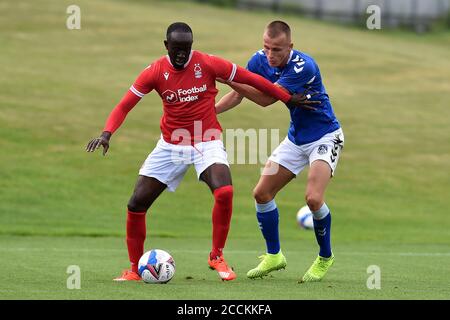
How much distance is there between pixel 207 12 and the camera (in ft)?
182

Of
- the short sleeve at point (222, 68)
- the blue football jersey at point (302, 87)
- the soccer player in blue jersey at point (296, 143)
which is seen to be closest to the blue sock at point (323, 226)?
the soccer player in blue jersey at point (296, 143)

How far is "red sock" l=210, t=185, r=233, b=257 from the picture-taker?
11984mm

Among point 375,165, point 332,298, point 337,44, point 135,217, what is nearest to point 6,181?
point 375,165

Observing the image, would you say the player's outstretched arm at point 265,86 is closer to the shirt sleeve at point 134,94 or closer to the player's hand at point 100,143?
the shirt sleeve at point 134,94

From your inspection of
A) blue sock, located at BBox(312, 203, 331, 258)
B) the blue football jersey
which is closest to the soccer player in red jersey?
the blue football jersey

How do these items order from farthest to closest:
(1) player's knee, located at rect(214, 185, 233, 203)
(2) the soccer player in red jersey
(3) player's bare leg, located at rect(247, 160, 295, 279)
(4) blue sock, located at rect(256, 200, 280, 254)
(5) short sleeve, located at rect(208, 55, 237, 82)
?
1. (4) blue sock, located at rect(256, 200, 280, 254)
2. (3) player's bare leg, located at rect(247, 160, 295, 279)
3. (5) short sleeve, located at rect(208, 55, 237, 82)
4. (2) the soccer player in red jersey
5. (1) player's knee, located at rect(214, 185, 233, 203)

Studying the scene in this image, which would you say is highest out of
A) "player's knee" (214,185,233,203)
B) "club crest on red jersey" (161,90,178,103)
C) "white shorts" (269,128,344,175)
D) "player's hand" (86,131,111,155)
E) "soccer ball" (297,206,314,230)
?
"club crest on red jersey" (161,90,178,103)

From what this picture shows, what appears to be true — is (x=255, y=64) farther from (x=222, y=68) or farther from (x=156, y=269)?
(x=156, y=269)

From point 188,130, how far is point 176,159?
375 mm

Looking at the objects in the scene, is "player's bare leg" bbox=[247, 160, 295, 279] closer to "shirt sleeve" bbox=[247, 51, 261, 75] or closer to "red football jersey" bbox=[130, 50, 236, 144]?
"red football jersey" bbox=[130, 50, 236, 144]

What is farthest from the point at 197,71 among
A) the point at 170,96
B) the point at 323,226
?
the point at 323,226

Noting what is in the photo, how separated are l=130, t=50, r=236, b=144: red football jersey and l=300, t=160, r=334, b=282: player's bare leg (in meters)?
1.32
